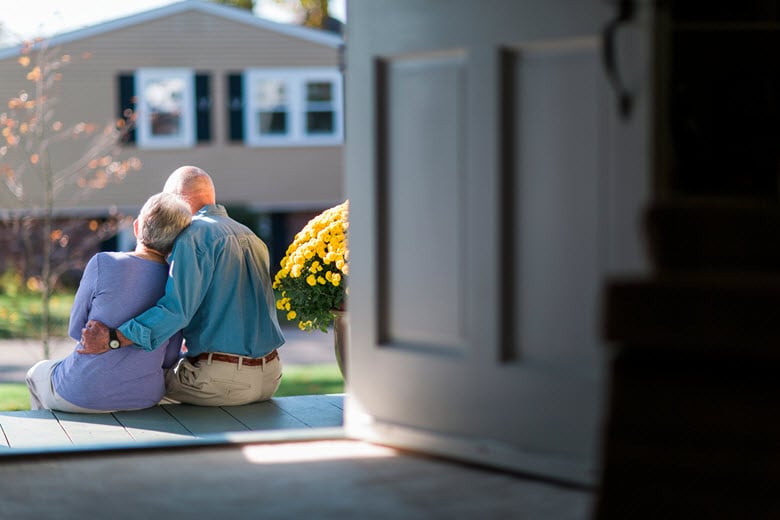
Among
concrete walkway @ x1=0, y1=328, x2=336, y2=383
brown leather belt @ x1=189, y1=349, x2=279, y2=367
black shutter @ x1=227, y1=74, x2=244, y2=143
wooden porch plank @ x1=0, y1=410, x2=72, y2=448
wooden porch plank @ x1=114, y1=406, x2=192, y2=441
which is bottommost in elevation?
concrete walkway @ x1=0, y1=328, x2=336, y2=383

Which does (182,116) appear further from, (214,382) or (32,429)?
(32,429)

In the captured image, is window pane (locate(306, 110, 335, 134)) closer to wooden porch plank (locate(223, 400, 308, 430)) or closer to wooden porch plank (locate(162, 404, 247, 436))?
wooden porch plank (locate(223, 400, 308, 430))

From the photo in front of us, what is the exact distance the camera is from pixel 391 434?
396 centimetres

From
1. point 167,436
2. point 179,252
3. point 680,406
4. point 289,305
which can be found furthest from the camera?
point 289,305

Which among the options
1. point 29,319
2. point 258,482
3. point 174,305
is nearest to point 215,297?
point 174,305

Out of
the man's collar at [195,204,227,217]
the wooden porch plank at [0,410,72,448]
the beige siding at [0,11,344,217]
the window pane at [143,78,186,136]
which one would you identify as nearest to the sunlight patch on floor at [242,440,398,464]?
the wooden porch plank at [0,410,72,448]

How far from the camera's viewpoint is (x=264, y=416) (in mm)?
5129

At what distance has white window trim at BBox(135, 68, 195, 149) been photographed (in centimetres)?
1862

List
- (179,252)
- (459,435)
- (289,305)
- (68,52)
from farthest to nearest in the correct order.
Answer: (68,52) < (289,305) < (179,252) < (459,435)

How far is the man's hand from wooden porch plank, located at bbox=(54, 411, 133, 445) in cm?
28

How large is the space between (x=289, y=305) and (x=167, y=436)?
1.14 metres

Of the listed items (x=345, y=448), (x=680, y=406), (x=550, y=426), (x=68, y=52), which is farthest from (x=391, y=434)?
(x=68, y=52)

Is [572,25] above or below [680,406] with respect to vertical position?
above

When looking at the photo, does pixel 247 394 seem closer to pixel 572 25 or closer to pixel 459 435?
pixel 459 435
